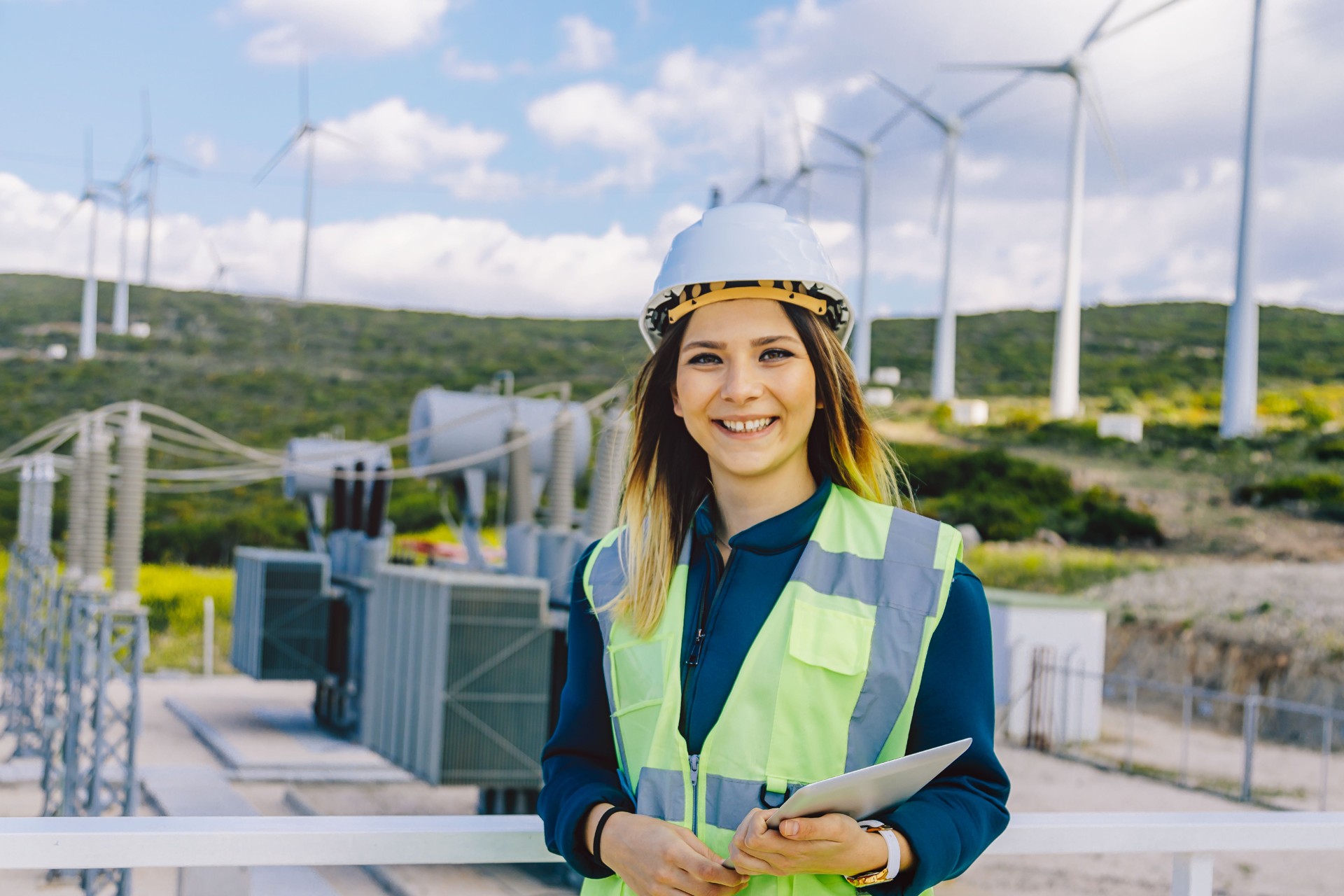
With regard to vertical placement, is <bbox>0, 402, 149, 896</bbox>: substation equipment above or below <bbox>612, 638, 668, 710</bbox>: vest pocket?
below

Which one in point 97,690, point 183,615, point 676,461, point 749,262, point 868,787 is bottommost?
point 183,615

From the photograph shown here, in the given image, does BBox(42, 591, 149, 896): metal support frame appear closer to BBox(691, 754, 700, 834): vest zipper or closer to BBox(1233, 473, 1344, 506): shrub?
BBox(691, 754, 700, 834): vest zipper

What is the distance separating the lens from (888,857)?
5.67ft

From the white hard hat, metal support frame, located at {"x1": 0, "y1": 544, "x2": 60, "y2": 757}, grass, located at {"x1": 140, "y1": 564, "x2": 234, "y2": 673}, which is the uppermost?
the white hard hat

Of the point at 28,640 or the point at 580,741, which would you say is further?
the point at 28,640

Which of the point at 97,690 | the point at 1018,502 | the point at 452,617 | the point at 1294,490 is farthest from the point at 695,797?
the point at 1018,502

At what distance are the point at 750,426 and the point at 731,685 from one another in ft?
1.35

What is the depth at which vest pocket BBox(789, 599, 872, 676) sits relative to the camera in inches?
72.6

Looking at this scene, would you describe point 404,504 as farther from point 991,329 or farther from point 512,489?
point 991,329

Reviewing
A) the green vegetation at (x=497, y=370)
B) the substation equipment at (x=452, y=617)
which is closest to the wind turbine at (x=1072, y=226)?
the green vegetation at (x=497, y=370)

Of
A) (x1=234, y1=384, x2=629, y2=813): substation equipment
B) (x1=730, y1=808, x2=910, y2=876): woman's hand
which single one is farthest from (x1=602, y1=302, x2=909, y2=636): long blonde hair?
(x1=234, y1=384, x2=629, y2=813): substation equipment

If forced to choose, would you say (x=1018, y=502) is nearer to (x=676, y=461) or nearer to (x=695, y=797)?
(x=676, y=461)

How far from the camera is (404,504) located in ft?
167

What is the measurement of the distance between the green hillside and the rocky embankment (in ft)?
115
